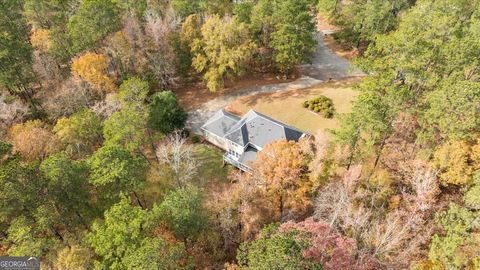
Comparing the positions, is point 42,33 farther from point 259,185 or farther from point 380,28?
point 380,28

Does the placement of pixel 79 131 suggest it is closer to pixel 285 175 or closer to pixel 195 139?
pixel 195 139

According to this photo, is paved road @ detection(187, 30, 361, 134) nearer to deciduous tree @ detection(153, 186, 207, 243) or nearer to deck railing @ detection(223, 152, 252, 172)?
deck railing @ detection(223, 152, 252, 172)

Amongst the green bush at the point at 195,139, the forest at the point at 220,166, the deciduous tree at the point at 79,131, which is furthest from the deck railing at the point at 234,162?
the deciduous tree at the point at 79,131

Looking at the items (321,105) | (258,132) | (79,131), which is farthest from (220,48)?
(79,131)

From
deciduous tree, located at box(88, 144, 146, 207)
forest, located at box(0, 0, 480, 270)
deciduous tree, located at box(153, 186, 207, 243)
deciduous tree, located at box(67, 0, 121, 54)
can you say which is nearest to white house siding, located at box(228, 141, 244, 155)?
forest, located at box(0, 0, 480, 270)

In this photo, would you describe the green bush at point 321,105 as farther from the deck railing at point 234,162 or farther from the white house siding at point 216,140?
the deck railing at point 234,162

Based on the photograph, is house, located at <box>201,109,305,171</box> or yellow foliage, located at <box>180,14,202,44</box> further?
yellow foliage, located at <box>180,14,202,44</box>
